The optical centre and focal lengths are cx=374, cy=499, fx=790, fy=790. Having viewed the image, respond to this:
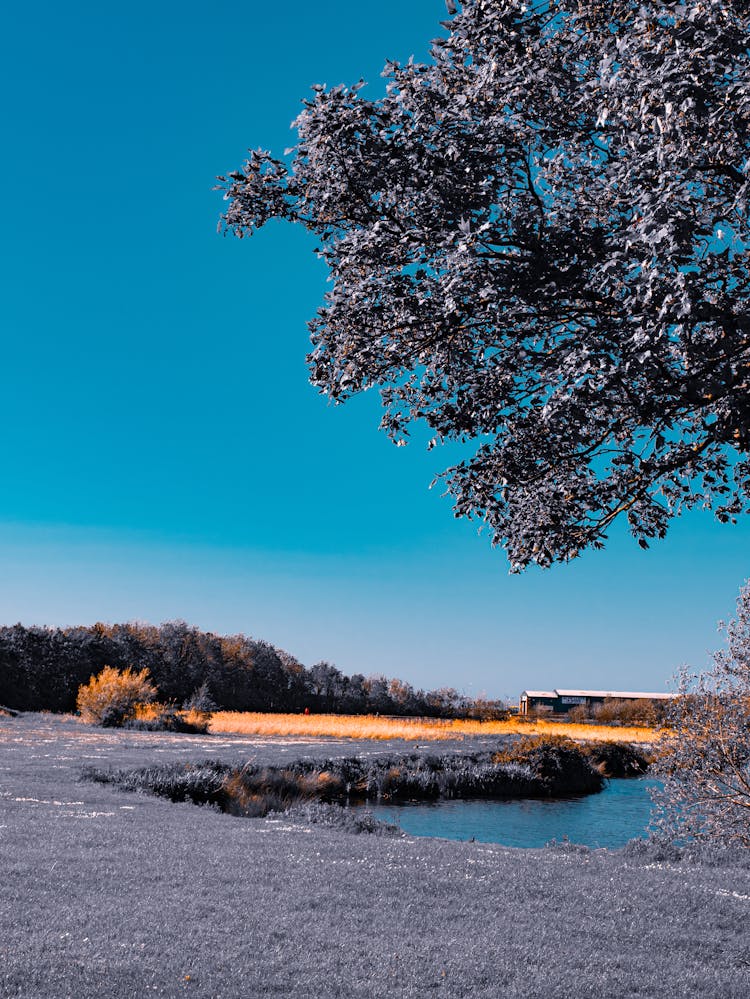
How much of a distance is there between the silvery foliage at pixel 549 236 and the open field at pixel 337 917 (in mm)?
4338

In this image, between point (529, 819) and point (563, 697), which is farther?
point (563, 697)

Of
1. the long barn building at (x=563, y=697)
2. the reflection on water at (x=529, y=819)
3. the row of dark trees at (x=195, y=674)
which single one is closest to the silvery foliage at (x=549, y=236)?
the reflection on water at (x=529, y=819)

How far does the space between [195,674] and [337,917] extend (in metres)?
68.6

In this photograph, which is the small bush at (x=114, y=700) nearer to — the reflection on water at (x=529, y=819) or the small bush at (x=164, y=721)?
the small bush at (x=164, y=721)

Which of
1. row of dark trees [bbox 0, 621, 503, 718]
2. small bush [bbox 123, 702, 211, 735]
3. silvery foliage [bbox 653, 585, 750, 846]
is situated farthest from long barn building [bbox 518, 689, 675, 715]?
silvery foliage [bbox 653, 585, 750, 846]

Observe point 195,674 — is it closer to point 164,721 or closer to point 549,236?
point 164,721

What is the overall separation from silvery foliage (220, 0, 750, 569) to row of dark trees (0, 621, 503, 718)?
5249 centimetres

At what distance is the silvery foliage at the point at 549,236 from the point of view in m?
6.00

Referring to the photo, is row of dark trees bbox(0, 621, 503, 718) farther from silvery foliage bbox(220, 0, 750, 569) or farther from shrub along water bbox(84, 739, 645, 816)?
silvery foliage bbox(220, 0, 750, 569)

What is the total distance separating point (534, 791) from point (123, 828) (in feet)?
72.4

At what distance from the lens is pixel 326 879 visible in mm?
10297

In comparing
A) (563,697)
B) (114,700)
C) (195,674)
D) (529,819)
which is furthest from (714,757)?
(563,697)

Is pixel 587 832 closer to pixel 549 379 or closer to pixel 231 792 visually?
pixel 231 792

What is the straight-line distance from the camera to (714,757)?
16.4 m
